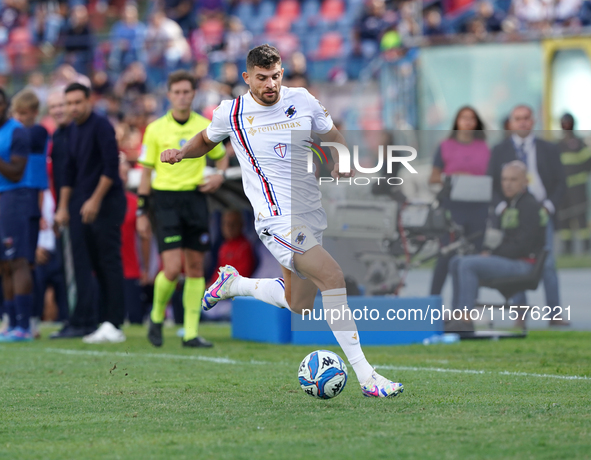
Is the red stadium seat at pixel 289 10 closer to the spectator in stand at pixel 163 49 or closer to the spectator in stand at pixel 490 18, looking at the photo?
the spectator in stand at pixel 163 49

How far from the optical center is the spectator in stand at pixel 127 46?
70.1 ft

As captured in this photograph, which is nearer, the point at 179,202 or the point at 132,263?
the point at 179,202

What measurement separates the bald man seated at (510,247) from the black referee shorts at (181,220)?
2.63 meters

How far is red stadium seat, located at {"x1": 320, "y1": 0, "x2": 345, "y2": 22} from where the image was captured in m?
21.3

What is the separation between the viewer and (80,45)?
21.9 m

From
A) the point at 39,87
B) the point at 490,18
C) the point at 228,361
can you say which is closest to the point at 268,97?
the point at 228,361

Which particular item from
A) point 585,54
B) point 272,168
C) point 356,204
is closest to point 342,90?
point 585,54

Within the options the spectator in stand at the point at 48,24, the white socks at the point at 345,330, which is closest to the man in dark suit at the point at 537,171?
the white socks at the point at 345,330

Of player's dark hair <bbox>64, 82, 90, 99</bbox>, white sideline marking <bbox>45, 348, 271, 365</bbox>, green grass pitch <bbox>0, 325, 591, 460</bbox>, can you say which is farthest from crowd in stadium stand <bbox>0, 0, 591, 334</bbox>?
green grass pitch <bbox>0, 325, 591, 460</bbox>

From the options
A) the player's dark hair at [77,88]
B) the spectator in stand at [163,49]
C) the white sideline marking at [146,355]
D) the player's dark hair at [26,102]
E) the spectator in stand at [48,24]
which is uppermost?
the spectator in stand at [48,24]

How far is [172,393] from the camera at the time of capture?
18.3 feet

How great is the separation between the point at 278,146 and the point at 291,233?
1.91 ft

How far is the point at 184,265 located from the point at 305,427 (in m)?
4.88

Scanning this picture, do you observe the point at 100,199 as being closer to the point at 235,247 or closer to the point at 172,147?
the point at 172,147
